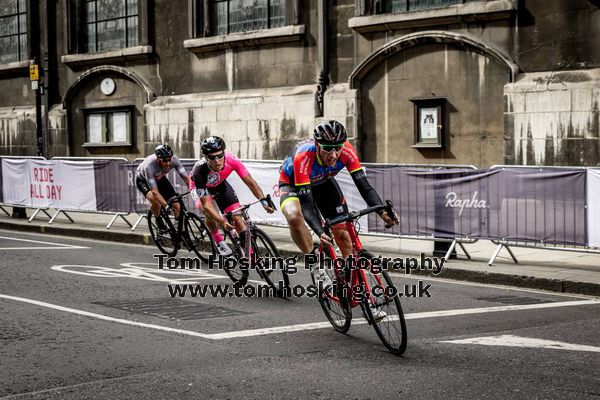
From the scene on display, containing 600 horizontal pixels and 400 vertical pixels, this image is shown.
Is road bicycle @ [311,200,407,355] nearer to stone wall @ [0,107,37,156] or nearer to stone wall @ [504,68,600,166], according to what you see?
stone wall @ [504,68,600,166]

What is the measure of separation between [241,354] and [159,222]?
7327mm

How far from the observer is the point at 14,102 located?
2816 centimetres

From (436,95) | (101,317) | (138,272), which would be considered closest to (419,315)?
(101,317)

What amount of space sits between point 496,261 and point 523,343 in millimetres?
5331

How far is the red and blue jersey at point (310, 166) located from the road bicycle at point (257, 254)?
172cm

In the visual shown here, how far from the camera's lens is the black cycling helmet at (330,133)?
7.80m

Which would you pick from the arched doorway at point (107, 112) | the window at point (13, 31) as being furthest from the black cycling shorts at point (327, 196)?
the window at point (13, 31)

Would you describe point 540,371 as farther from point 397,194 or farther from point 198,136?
point 198,136

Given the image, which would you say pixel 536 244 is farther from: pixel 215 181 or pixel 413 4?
pixel 413 4

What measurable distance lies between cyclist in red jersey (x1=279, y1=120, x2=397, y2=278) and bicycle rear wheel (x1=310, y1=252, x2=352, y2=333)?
0.51 feet

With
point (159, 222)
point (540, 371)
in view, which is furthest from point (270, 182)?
point (540, 371)

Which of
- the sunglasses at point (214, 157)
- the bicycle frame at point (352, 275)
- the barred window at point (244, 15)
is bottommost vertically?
the bicycle frame at point (352, 275)

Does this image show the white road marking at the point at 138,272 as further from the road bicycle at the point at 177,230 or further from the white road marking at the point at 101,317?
the white road marking at the point at 101,317

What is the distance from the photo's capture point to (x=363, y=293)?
7.41 m
